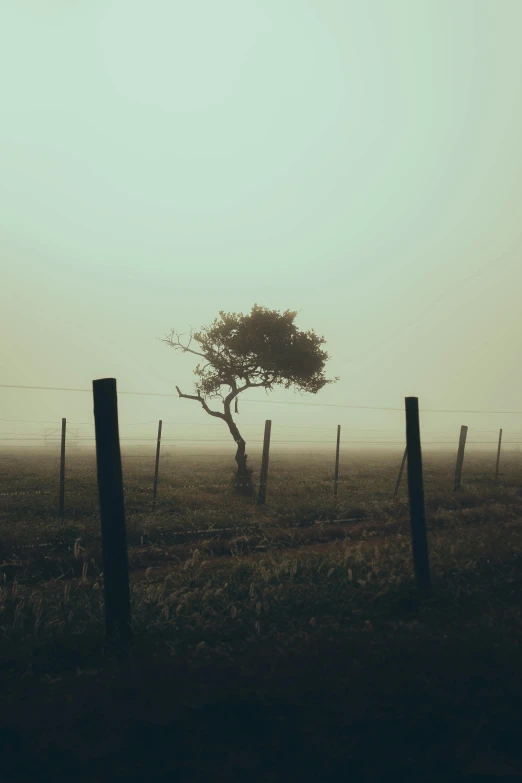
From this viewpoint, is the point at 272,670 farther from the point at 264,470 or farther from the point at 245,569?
the point at 264,470

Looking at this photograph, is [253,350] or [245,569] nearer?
[245,569]

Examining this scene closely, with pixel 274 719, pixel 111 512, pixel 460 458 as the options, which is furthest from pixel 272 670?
pixel 460 458

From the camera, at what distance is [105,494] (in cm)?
513

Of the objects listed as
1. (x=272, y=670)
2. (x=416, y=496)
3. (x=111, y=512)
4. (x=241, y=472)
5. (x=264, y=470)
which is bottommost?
(x=241, y=472)

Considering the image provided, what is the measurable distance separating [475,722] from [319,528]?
832 centimetres

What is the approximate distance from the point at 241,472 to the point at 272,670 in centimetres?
1603

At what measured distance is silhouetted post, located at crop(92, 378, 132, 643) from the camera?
509 centimetres

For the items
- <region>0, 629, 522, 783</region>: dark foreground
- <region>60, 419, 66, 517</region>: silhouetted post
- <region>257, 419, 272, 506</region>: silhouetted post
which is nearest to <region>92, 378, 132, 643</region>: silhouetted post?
<region>0, 629, 522, 783</region>: dark foreground

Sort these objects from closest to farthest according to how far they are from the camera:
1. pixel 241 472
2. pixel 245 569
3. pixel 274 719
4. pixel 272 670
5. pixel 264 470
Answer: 1. pixel 274 719
2. pixel 272 670
3. pixel 245 569
4. pixel 264 470
5. pixel 241 472

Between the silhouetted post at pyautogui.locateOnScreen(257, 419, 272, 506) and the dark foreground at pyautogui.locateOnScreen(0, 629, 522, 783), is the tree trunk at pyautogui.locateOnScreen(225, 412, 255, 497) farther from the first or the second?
the dark foreground at pyautogui.locateOnScreen(0, 629, 522, 783)

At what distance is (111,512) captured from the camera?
16.8ft

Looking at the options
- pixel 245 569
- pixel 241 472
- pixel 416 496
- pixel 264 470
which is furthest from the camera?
pixel 241 472

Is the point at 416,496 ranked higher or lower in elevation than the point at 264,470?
higher

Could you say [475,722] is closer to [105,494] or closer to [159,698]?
[159,698]
